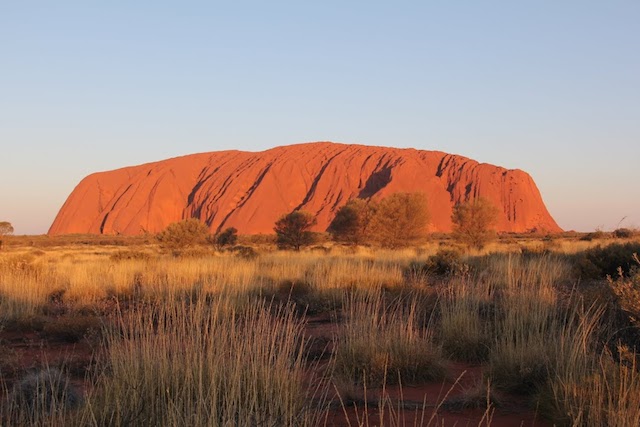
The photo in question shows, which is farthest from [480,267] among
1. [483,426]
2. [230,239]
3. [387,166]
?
[387,166]

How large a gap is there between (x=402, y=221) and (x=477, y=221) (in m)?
5.00

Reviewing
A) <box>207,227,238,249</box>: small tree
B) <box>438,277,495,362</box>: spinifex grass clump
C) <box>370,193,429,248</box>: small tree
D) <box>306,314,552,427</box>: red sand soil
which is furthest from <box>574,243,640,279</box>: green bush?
<box>207,227,238,249</box>: small tree

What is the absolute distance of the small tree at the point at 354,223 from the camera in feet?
119

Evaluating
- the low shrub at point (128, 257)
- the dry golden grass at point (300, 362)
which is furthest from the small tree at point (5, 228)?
the dry golden grass at point (300, 362)

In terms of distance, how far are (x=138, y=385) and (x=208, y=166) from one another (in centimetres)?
10318

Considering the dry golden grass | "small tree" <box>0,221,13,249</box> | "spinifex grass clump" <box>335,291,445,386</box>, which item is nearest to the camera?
the dry golden grass

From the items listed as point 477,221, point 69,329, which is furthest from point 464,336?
Result: point 477,221

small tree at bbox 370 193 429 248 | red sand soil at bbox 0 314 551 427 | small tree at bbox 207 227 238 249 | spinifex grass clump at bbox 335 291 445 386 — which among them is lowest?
small tree at bbox 207 227 238 249

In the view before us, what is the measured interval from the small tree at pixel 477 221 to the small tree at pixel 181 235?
16134 mm

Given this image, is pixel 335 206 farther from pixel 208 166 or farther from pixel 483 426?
pixel 483 426

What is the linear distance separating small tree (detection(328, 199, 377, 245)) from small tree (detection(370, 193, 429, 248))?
7.79 ft

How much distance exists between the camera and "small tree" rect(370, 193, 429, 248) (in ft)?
106

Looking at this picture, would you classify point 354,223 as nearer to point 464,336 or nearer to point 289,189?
point 464,336

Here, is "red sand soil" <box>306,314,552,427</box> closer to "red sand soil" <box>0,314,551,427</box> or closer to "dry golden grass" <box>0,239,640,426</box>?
"red sand soil" <box>0,314,551,427</box>
